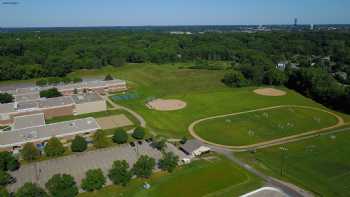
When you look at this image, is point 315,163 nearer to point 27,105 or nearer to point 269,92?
point 269,92

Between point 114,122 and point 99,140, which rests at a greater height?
point 99,140

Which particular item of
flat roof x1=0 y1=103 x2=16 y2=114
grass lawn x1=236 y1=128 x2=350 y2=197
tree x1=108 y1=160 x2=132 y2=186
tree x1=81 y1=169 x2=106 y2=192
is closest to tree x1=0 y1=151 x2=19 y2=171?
tree x1=81 y1=169 x2=106 y2=192

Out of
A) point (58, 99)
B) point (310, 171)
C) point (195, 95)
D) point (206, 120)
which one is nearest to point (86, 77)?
point (58, 99)

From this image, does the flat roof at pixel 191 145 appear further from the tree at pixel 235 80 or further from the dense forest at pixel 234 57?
the tree at pixel 235 80

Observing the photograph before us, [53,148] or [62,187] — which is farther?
[53,148]

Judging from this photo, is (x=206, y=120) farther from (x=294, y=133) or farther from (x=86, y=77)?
(x=86, y=77)

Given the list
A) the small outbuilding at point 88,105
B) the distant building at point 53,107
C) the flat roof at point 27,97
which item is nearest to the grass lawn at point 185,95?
the small outbuilding at point 88,105

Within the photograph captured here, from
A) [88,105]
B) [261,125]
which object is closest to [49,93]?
[88,105]
